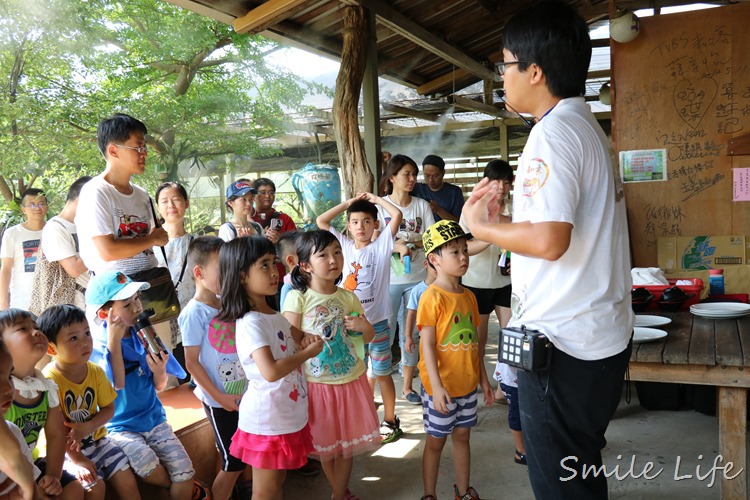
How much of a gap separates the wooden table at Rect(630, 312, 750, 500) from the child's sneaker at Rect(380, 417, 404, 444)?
1515 millimetres

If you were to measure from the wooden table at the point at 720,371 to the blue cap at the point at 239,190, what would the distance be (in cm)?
247

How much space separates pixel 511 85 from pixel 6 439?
5.19ft

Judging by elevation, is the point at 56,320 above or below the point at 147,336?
above

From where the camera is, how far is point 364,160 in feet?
14.9

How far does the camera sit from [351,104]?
14.6 ft

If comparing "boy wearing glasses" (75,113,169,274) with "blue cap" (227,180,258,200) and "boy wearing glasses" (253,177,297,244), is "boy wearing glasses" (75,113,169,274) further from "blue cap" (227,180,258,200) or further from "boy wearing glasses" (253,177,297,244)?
"boy wearing glasses" (253,177,297,244)

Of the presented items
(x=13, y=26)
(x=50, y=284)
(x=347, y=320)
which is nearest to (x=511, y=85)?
(x=347, y=320)

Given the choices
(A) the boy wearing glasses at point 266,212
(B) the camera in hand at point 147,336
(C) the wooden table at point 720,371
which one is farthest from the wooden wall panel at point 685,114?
(B) the camera in hand at point 147,336

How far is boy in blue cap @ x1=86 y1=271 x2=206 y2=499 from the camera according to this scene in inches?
87.3

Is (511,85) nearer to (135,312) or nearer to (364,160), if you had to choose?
(135,312)

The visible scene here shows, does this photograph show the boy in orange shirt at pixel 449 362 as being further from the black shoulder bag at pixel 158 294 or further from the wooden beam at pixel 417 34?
the wooden beam at pixel 417 34

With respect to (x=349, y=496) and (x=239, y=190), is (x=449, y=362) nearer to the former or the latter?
(x=349, y=496)

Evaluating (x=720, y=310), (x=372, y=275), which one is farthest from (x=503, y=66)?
(x=372, y=275)

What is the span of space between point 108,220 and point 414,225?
208 cm
